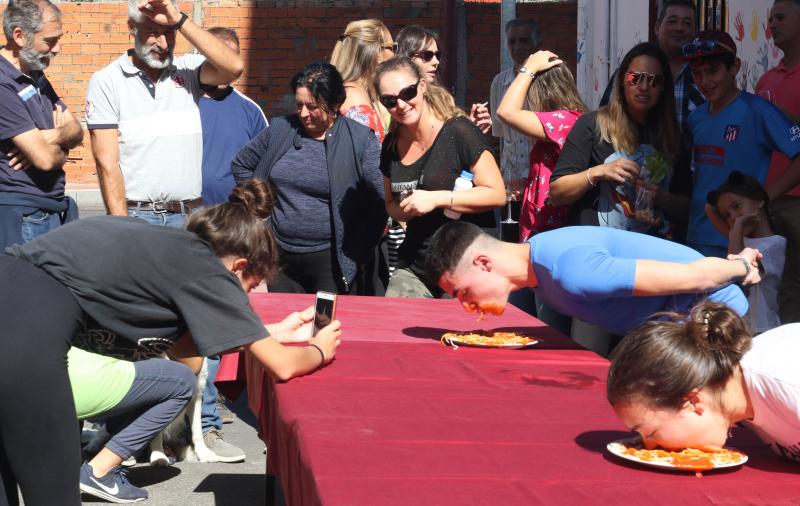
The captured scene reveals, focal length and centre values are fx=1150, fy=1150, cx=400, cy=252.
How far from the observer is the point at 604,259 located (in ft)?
10.3

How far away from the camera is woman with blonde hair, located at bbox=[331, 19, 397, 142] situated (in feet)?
18.8

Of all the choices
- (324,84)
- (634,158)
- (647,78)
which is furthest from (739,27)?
(324,84)

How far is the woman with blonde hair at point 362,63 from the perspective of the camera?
18.8 feet

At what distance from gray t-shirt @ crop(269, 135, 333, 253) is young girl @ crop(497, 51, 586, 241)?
87 cm

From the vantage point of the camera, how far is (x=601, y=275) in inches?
122

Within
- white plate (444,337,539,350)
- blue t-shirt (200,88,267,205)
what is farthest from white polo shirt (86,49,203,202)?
white plate (444,337,539,350)

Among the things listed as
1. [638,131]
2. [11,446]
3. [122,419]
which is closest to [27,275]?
[11,446]

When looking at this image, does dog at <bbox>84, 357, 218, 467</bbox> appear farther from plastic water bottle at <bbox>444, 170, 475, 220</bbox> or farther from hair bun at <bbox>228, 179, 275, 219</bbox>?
plastic water bottle at <bbox>444, 170, 475, 220</bbox>

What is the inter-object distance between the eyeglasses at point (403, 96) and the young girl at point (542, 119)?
56 centimetres

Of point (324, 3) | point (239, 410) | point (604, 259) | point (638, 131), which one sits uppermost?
point (324, 3)

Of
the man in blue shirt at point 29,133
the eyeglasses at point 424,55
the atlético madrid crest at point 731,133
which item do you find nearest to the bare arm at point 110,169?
the man in blue shirt at point 29,133

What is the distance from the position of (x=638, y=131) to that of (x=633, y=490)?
8.74 feet

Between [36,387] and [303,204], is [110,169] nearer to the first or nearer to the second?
[303,204]

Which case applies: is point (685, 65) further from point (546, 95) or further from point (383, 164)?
point (383, 164)
